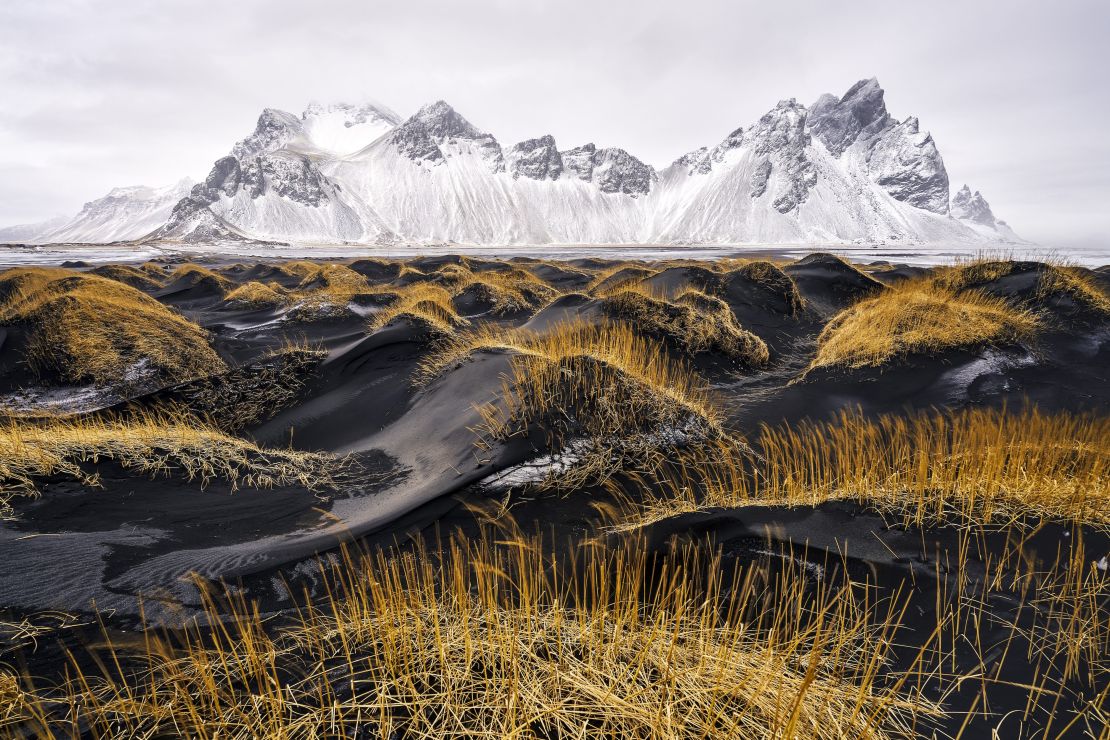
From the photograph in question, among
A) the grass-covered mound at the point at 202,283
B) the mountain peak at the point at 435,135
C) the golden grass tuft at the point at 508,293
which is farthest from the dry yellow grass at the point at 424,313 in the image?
the mountain peak at the point at 435,135

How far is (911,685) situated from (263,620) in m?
3.55

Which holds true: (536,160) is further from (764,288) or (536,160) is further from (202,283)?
(764,288)

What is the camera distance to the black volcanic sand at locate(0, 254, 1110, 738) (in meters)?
2.74

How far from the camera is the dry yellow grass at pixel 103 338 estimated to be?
899cm

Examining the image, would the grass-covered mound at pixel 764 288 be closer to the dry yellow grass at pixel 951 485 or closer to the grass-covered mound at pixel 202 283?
the dry yellow grass at pixel 951 485

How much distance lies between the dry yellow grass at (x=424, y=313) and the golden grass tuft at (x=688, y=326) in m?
4.12

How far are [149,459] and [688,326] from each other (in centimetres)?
920

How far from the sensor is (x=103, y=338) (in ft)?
30.9

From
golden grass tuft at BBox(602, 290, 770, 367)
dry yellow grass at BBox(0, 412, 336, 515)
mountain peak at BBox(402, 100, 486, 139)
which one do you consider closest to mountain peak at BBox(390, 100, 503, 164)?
mountain peak at BBox(402, 100, 486, 139)

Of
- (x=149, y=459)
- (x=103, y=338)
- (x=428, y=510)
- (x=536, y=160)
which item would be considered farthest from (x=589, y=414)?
(x=536, y=160)

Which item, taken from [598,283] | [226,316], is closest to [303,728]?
[226,316]

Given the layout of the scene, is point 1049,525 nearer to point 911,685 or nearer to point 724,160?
point 911,685

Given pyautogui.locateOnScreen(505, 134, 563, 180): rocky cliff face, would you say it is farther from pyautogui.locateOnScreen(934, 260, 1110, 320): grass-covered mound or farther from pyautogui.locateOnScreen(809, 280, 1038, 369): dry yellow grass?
pyautogui.locateOnScreen(809, 280, 1038, 369): dry yellow grass

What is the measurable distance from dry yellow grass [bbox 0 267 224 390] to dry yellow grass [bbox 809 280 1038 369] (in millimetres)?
13350
